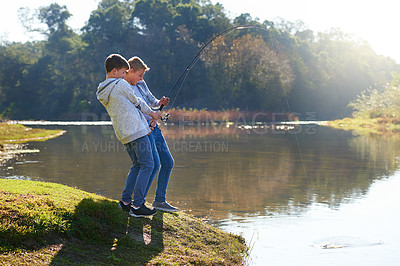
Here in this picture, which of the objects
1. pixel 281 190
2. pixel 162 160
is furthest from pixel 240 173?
pixel 162 160

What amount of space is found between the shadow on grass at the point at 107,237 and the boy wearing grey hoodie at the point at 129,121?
0.21 m

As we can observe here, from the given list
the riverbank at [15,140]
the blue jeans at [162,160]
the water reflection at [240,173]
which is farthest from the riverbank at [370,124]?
the blue jeans at [162,160]

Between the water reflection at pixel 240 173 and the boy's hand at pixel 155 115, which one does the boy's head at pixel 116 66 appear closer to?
the boy's hand at pixel 155 115

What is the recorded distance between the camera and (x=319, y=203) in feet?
28.3

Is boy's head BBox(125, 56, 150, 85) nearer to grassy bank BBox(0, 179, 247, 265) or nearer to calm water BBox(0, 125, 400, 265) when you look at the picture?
grassy bank BBox(0, 179, 247, 265)

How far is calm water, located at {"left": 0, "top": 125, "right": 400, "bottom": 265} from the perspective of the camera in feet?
20.2

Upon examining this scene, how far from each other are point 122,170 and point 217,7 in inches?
1963

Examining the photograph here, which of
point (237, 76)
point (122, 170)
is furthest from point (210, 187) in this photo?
point (237, 76)

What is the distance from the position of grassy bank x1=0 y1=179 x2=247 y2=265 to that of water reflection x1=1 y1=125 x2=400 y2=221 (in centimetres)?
205

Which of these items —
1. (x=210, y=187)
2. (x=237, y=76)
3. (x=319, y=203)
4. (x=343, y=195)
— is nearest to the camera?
(x=319, y=203)

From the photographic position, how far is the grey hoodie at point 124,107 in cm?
527

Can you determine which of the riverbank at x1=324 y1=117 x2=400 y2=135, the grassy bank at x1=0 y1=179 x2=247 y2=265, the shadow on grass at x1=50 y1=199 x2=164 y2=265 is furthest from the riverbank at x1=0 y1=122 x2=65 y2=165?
the riverbank at x1=324 y1=117 x2=400 y2=135

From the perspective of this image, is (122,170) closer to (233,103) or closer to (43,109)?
(233,103)

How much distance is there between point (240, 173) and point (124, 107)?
7302 millimetres
